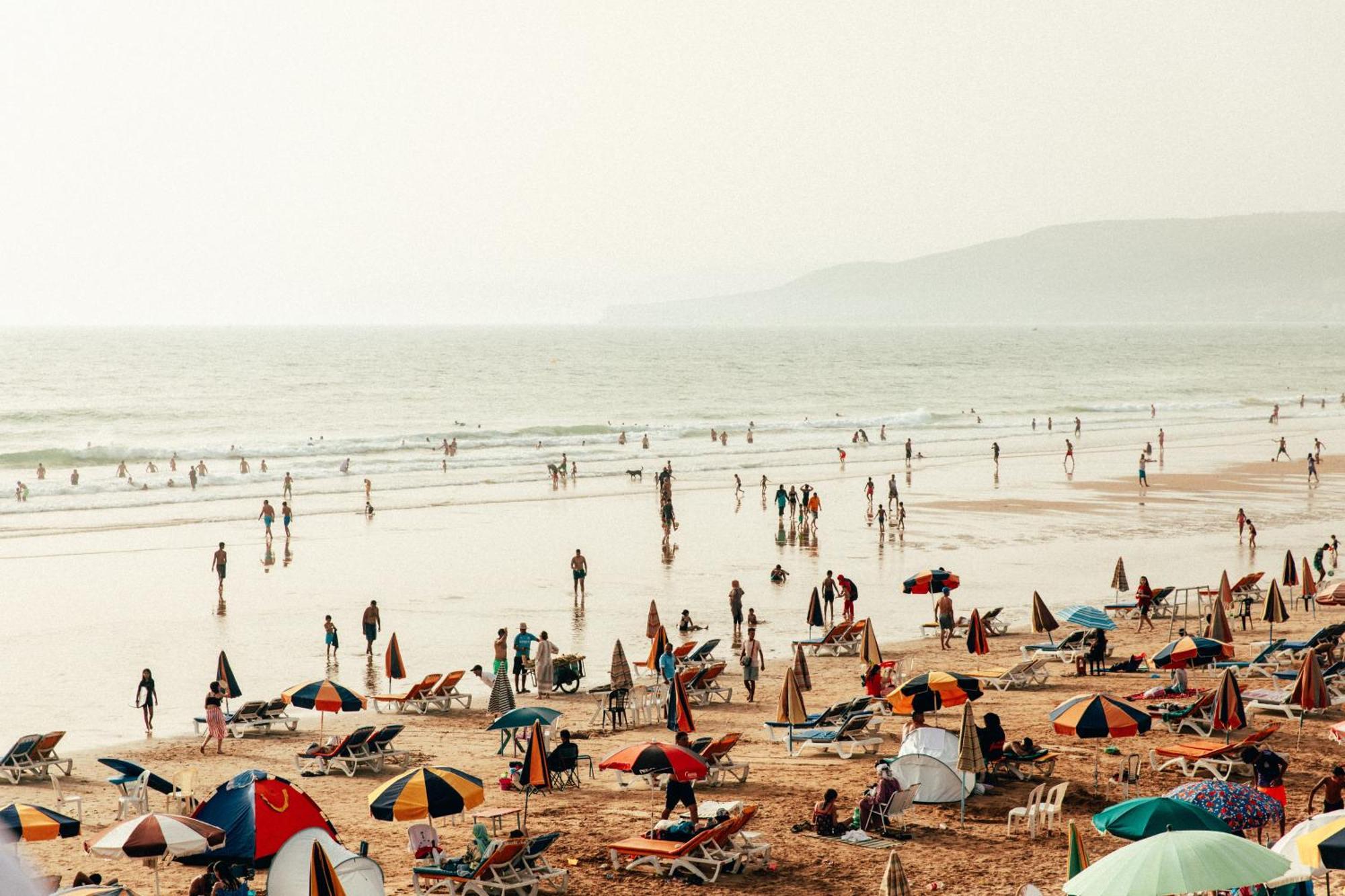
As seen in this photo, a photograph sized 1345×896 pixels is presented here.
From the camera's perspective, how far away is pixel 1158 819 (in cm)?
1171

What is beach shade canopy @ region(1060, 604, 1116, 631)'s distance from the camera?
74.7 ft

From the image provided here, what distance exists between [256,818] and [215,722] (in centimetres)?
652

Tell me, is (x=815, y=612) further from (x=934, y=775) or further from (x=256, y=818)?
(x=256, y=818)

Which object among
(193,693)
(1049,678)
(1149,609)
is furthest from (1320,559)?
(193,693)

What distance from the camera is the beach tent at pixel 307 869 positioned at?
37.0 ft

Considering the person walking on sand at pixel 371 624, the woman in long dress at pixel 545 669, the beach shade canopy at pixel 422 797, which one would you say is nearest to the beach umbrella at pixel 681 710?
the beach shade canopy at pixel 422 797

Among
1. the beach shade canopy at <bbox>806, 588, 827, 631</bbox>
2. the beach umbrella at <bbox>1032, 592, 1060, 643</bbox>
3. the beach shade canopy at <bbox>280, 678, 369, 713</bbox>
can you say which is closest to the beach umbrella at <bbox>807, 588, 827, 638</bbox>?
the beach shade canopy at <bbox>806, 588, 827, 631</bbox>

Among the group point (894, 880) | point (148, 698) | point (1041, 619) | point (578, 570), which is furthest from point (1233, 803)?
point (578, 570)

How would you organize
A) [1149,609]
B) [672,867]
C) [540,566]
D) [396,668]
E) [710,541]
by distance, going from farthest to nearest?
[710,541] → [540,566] → [1149,609] → [396,668] → [672,867]

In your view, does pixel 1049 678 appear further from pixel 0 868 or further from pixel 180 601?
pixel 0 868

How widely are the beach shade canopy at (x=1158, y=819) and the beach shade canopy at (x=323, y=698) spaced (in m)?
11.0

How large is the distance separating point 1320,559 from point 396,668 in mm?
21236

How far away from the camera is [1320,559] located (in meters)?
30.8

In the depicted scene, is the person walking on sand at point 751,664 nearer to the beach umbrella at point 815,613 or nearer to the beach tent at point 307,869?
the beach umbrella at point 815,613
